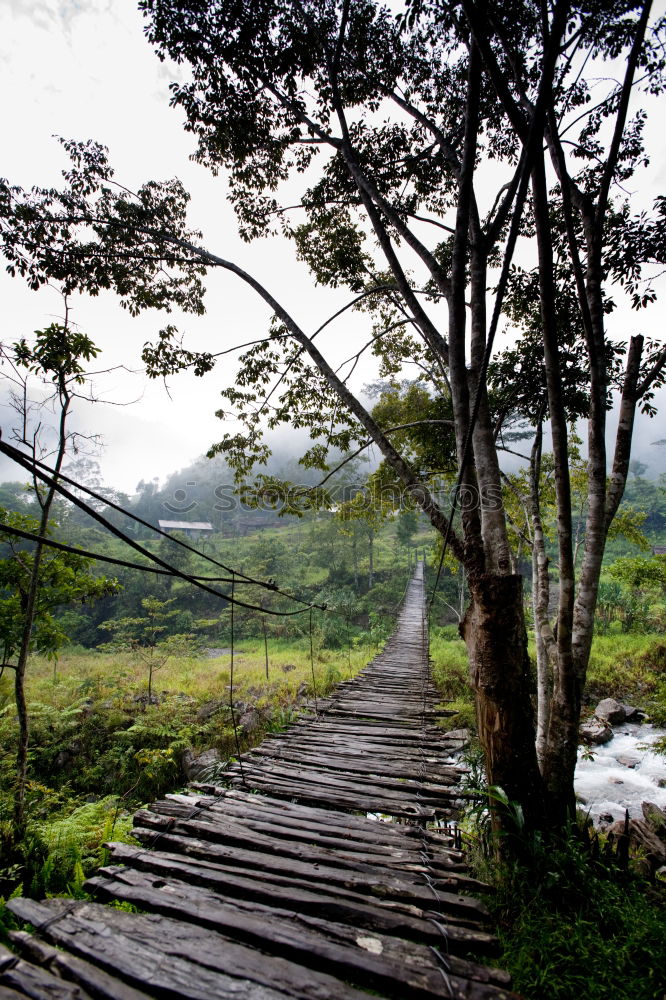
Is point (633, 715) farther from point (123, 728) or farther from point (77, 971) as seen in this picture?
point (123, 728)

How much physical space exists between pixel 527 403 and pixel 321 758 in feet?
16.0

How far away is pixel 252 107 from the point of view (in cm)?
398

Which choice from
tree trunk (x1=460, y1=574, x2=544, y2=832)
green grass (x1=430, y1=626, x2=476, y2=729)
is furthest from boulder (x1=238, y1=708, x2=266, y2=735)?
tree trunk (x1=460, y1=574, x2=544, y2=832)

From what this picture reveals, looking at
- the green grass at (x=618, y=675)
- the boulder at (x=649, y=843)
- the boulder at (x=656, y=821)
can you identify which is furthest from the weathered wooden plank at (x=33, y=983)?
the green grass at (x=618, y=675)

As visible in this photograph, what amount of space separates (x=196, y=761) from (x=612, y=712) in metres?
8.33

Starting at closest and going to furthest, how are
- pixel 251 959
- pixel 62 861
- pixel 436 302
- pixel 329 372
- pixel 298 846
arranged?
pixel 251 959 → pixel 298 846 → pixel 62 861 → pixel 329 372 → pixel 436 302

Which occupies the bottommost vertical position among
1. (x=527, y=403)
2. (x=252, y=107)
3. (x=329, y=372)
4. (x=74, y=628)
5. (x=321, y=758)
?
(x=74, y=628)

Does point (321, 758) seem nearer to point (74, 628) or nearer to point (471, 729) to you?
point (471, 729)

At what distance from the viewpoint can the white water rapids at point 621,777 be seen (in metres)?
5.41

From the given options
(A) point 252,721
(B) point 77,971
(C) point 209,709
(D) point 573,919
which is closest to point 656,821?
(D) point 573,919

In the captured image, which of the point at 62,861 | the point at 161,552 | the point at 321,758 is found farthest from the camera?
the point at 161,552

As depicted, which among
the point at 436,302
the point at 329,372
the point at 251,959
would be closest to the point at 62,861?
the point at 251,959

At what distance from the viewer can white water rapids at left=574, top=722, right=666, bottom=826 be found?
541 cm

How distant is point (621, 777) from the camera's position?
6.21 metres
